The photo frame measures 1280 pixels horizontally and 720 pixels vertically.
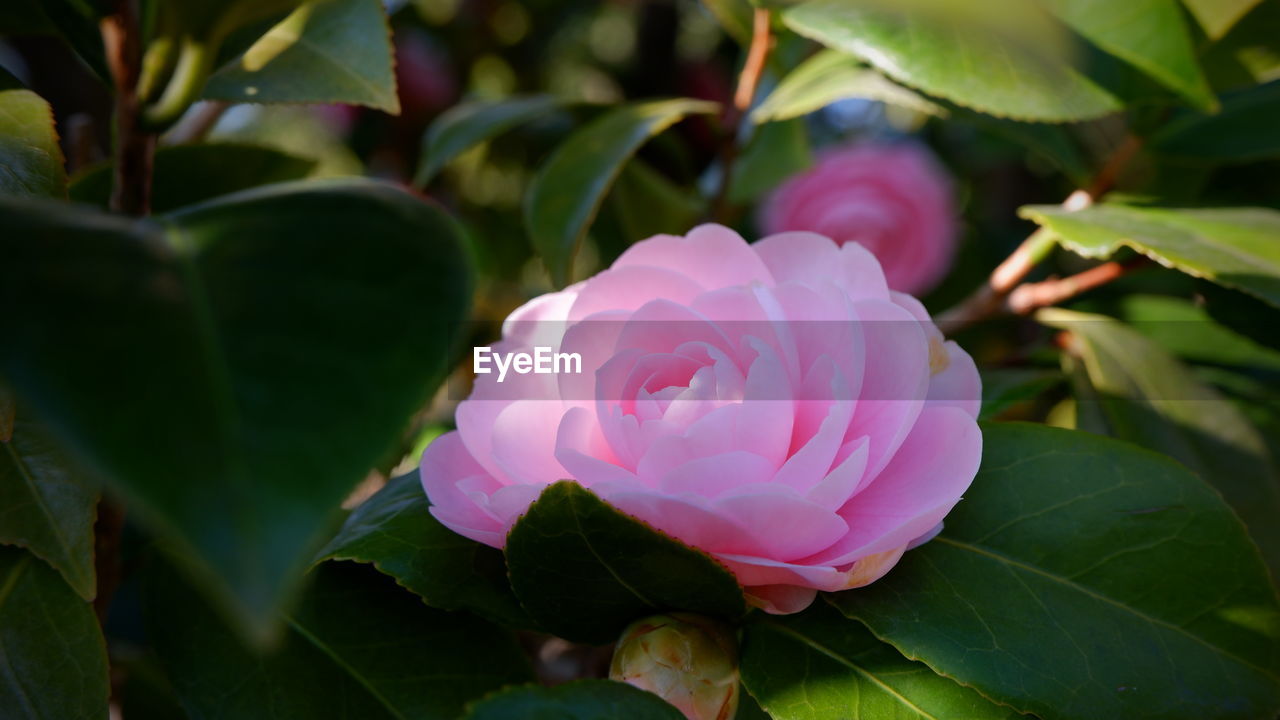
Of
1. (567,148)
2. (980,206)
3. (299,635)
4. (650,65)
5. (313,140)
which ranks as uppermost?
(567,148)

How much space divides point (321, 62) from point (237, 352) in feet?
0.91

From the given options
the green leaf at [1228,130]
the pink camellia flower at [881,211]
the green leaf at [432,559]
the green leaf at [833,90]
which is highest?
the green leaf at [833,90]

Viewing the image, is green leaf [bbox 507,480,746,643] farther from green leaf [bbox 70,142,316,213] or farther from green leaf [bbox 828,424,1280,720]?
green leaf [bbox 70,142,316,213]

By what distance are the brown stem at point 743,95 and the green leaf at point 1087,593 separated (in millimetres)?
468

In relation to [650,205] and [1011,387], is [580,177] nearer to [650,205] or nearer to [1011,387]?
[650,205]

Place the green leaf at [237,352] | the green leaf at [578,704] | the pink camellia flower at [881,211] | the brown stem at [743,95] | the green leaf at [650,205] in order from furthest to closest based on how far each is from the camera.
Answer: the pink camellia flower at [881,211] → the green leaf at [650,205] → the brown stem at [743,95] → the green leaf at [578,704] → the green leaf at [237,352]

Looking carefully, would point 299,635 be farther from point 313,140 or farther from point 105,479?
point 313,140

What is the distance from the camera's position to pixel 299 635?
482mm

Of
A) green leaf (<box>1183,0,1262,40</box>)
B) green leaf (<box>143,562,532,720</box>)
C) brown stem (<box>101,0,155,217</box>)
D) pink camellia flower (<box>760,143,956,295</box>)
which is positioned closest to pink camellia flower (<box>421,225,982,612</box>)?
green leaf (<box>143,562,532,720</box>)

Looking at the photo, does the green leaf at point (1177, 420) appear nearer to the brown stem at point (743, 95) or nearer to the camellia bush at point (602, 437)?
the camellia bush at point (602, 437)

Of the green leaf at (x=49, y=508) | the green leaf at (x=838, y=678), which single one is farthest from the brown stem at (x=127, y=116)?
the green leaf at (x=838, y=678)

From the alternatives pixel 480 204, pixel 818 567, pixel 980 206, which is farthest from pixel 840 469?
pixel 980 206

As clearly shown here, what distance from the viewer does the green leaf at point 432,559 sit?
0.43 metres

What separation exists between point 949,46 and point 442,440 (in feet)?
1.35
